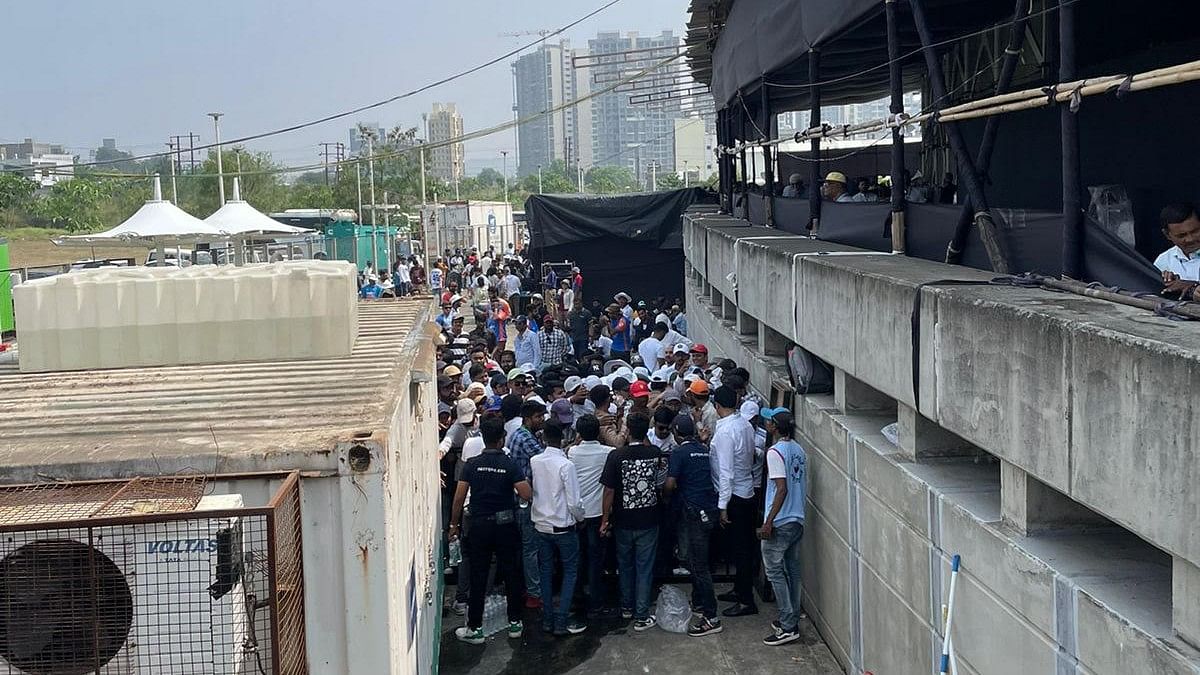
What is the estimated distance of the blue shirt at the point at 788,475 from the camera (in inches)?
317

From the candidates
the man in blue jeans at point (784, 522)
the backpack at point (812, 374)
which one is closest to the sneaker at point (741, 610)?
the man in blue jeans at point (784, 522)

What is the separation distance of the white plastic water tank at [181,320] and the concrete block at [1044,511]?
13.2ft

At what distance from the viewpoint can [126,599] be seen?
12.7ft

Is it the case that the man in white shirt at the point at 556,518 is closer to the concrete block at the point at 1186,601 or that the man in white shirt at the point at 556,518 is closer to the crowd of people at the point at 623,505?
the crowd of people at the point at 623,505

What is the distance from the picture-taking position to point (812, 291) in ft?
27.5

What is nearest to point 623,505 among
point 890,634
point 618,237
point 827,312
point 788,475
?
point 788,475

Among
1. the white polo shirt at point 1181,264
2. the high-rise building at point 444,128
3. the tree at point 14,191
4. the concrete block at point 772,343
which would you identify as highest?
the high-rise building at point 444,128

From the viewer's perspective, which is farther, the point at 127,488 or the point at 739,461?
the point at 739,461

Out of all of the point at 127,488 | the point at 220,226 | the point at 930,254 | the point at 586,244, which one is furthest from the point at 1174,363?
the point at 586,244

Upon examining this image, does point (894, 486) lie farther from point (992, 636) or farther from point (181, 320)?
point (181, 320)

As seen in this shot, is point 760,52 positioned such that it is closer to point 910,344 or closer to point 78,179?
point 910,344

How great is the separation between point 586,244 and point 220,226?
31.0 feet

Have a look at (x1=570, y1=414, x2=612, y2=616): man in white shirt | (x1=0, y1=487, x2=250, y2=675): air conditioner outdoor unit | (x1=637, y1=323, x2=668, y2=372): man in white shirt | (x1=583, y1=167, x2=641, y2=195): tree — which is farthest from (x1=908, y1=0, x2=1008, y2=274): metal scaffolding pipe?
(x1=583, y1=167, x2=641, y2=195): tree

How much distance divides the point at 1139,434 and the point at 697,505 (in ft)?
16.6
